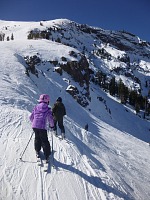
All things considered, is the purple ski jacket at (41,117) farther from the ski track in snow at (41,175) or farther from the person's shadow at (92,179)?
the person's shadow at (92,179)

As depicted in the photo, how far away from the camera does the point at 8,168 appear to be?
8.29 metres

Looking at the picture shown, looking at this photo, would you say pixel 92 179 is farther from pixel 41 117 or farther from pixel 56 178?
pixel 41 117

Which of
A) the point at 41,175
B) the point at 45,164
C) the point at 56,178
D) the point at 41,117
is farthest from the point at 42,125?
the point at 56,178

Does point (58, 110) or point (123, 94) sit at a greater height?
point (58, 110)

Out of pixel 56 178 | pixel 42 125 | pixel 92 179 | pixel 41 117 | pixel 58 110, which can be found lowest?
pixel 92 179

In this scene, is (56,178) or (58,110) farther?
(58,110)

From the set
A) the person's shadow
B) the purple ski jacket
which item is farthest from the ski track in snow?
the purple ski jacket

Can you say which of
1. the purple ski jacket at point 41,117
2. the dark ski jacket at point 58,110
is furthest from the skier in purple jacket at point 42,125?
the dark ski jacket at point 58,110

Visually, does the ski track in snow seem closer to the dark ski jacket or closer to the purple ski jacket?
the purple ski jacket

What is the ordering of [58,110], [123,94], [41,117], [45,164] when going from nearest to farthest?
1. [45,164]
2. [41,117]
3. [58,110]
4. [123,94]

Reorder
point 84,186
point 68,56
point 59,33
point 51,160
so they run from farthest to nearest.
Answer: point 59,33 < point 68,56 < point 51,160 < point 84,186

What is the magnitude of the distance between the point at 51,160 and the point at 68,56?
44.3 m

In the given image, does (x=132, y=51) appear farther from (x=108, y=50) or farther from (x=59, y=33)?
(x=59, y=33)

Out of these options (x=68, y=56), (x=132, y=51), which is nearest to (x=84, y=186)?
(x=68, y=56)
